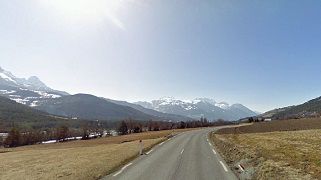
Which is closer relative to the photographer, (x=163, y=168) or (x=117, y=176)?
(x=117, y=176)

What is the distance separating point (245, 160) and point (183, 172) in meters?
5.71

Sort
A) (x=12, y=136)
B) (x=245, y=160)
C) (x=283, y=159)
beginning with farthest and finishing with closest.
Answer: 1. (x=12, y=136)
2. (x=245, y=160)
3. (x=283, y=159)

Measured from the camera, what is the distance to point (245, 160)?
23734 millimetres

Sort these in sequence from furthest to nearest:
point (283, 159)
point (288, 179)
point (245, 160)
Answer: point (245, 160) → point (283, 159) → point (288, 179)

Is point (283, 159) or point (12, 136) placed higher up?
point (12, 136)

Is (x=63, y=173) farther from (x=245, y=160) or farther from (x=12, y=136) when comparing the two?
(x=12, y=136)

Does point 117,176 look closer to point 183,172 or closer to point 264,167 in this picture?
point 183,172

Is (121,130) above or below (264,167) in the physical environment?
above

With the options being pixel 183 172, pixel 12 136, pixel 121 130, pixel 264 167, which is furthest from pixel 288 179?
pixel 121 130

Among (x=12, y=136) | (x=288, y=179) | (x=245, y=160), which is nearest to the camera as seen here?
(x=288, y=179)

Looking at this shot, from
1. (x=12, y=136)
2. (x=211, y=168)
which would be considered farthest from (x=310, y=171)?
(x=12, y=136)

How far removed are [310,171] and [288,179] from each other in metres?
1.86

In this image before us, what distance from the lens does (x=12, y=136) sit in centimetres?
15900

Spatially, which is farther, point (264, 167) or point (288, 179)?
point (264, 167)
